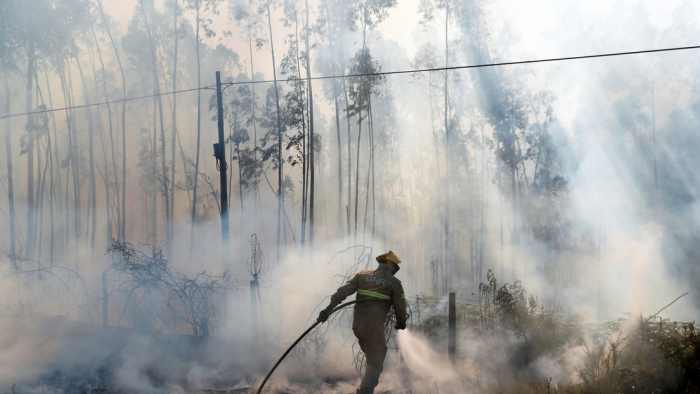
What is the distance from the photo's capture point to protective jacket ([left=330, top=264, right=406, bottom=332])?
548 centimetres

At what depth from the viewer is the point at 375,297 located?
551 cm

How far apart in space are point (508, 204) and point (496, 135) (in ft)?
19.7

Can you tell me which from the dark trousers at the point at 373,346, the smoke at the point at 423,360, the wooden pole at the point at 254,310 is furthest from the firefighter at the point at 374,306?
the wooden pole at the point at 254,310

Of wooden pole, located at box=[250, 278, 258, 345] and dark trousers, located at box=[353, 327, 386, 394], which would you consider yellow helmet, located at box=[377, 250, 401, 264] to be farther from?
wooden pole, located at box=[250, 278, 258, 345]

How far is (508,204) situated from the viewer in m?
29.3

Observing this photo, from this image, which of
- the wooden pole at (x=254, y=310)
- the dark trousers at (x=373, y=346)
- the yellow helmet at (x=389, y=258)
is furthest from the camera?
the wooden pole at (x=254, y=310)

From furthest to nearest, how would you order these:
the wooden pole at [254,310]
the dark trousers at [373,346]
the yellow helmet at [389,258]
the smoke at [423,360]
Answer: the wooden pole at [254,310], the smoke at [423,360], the yellow helmet at [389,258], the dark trousers at [373,346]

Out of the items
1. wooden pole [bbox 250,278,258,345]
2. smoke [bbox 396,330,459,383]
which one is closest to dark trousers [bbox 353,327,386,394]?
smoke [bbox 396,330,459,383]

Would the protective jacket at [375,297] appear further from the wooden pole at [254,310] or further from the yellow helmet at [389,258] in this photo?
the wooden pole at [254,310]

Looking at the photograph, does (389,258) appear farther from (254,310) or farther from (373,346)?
(254,310)

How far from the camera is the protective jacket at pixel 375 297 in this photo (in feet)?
18.0

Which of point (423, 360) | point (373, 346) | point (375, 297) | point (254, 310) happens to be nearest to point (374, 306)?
point (375, 297)

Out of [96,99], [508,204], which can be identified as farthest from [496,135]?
[96,99]

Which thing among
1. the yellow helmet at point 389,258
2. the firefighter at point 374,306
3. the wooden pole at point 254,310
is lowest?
the wooden pole at point 254,310
